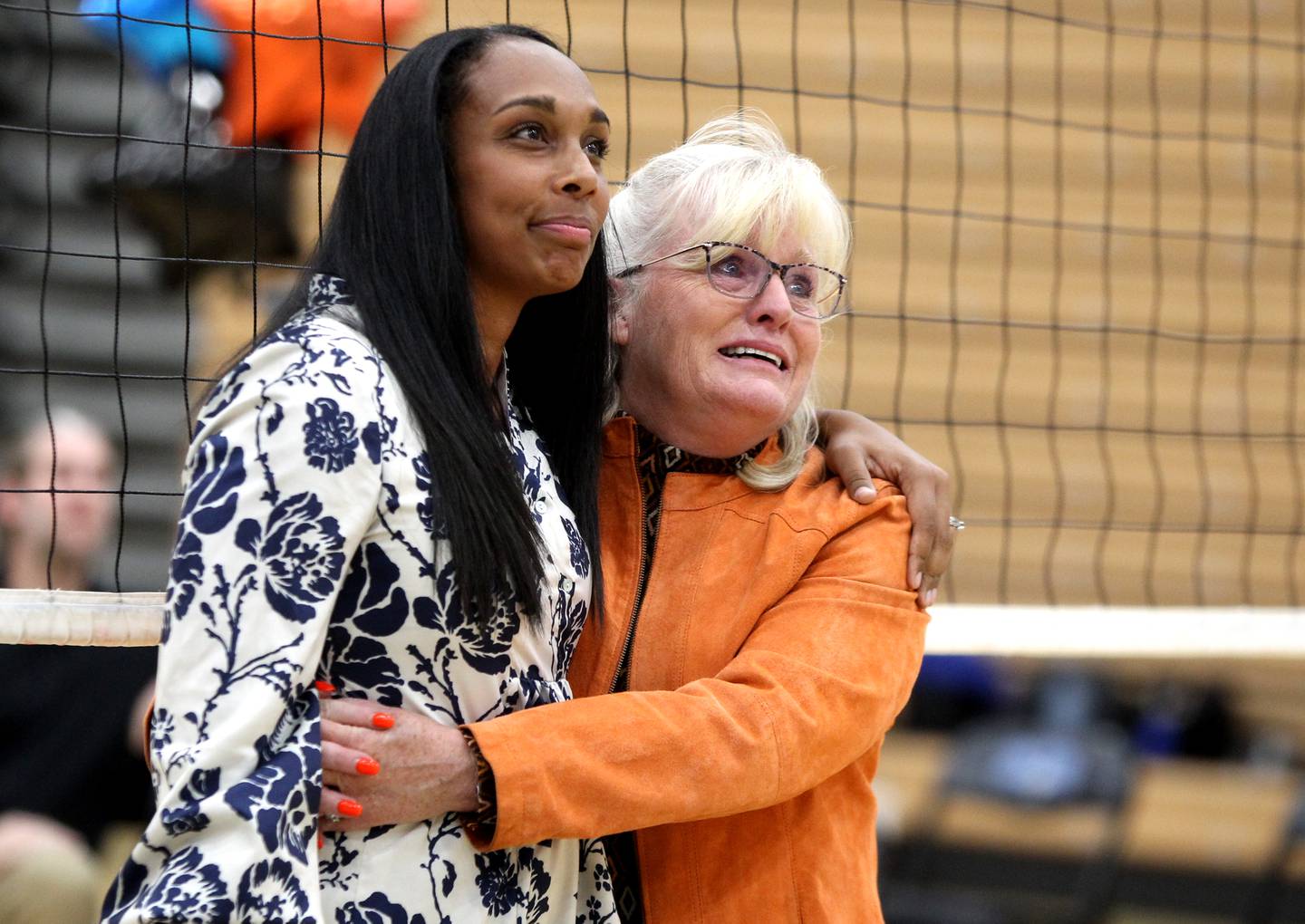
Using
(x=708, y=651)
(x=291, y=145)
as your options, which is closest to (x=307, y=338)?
(x=708, y=651)

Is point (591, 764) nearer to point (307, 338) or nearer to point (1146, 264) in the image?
point (307, 338)

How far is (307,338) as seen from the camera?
1.60 m

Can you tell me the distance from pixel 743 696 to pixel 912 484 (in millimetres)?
452

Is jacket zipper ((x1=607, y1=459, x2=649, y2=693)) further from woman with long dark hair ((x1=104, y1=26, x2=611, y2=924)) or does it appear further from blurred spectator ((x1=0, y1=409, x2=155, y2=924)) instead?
blurred spectator ((x1=0, y1=409, x2=155, y2=924))

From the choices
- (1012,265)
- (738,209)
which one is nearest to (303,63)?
(738,209)

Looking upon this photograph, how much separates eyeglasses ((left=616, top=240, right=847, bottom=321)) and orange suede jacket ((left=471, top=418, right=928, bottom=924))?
23cm

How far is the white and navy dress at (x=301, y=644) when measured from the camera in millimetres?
1457

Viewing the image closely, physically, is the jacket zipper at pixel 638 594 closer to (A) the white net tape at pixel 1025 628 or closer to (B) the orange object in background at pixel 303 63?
(A) the white net tape at pixel 1025 628

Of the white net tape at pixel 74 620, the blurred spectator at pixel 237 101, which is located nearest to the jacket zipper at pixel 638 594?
the white net tape at pixel 74 620

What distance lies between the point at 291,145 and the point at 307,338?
10.6ft

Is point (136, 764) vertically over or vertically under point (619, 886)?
under

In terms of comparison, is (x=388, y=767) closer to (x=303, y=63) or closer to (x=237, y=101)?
(x=303, y=63)

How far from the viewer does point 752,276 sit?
2.12 meters

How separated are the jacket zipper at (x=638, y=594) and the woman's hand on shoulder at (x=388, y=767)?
13.8 inches
